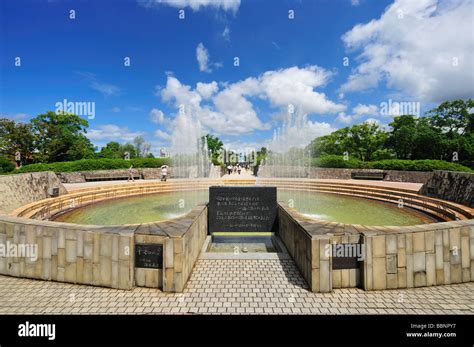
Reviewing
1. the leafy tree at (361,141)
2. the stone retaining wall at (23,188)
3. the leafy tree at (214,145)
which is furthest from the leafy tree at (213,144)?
the stone retaining wall at (23,188)

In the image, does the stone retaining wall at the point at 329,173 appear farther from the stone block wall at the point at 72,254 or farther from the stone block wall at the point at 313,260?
the stone block wall at the point at 72,254

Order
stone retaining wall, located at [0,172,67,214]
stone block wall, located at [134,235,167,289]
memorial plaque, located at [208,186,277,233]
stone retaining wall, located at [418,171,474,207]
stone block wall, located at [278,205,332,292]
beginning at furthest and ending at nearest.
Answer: stone retaining wall, located at [418,171,474,207], stone retaining wall, located at [0,172,67,214], memorial plaque, located at [208,186,277,233], stone block wall, located at [134,235,167,289], stone block wall, located at [278,205,332,292]

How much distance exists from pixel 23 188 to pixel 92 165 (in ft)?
49.3

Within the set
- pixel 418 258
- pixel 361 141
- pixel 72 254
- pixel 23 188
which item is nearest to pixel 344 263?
pixel 418 258

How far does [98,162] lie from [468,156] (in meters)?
45.0

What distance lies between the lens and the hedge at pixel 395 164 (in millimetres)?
19031

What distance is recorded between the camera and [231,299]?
4219mm

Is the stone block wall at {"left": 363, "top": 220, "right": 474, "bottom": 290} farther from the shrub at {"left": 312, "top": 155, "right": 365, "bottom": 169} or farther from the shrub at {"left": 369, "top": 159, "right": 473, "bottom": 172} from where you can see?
the shrub at {"left": 312, "top": 155, "right": 365, "bottom": 169}

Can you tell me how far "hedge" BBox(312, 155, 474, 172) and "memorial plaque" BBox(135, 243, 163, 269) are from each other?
22.3 meters

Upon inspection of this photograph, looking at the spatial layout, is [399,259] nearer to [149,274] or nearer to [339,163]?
[149,274]

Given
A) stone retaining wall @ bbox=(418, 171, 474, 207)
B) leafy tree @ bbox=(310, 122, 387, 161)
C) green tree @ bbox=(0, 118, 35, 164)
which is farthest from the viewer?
leafy tree @ bbox=(310, 122, 387, 161)

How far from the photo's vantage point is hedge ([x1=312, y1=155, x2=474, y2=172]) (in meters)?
19.0

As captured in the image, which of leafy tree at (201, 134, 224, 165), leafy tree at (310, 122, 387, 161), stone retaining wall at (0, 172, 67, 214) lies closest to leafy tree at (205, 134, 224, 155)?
leafy tree at (201, 134, 224, 165)
